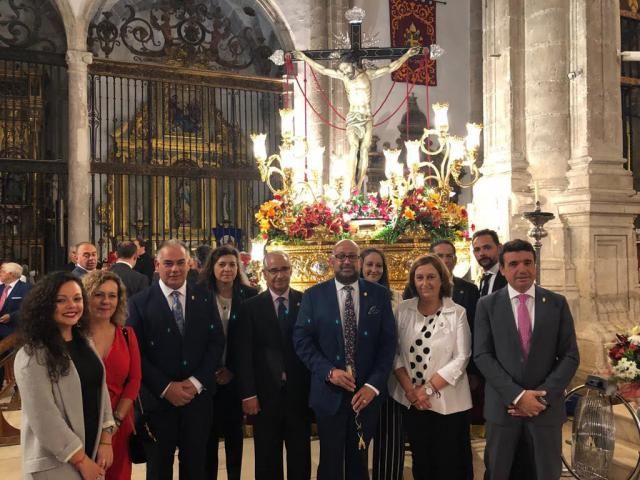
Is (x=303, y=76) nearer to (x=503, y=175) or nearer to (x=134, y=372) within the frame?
(x=503, y=175)

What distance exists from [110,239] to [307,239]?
521cm

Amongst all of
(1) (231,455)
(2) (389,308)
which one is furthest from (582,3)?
(1) (231,455)

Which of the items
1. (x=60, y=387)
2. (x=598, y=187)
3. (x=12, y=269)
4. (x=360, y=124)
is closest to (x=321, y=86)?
(x=360, y=124)

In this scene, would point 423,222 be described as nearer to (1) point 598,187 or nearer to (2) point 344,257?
(1) point 598,187

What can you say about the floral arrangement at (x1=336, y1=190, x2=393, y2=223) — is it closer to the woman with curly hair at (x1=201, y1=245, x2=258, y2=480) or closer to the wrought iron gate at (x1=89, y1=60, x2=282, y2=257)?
the woman with curly hair at (x1=201, y1=245, x2=258, y2=480)

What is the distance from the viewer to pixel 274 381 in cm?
374

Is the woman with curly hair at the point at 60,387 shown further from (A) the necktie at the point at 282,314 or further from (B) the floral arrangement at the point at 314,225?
(B) the floral arrangement at the point at 314,225

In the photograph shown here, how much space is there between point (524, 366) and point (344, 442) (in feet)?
3.14

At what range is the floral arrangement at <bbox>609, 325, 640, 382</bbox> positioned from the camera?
3.69 m

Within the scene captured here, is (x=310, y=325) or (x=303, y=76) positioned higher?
(x=303, y=76)

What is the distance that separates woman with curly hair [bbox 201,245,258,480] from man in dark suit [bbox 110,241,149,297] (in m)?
1.64

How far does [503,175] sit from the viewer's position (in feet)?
26.2

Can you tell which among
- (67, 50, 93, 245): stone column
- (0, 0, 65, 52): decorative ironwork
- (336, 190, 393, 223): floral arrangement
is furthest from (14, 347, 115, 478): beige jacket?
(0, 0, 65, 52): decorative ironwork

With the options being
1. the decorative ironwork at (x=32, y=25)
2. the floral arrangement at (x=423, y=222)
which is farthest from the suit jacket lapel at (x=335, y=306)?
the decorative ironwork at (x=32, y=25)
